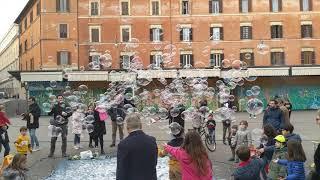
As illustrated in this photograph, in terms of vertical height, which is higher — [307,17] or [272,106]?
[307,17]

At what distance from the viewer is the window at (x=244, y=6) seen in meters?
47.3

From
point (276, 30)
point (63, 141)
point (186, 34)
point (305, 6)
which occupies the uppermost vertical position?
point (305, 6)

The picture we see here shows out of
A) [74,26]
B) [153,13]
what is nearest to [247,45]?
[153,13]

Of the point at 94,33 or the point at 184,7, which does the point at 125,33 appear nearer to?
the point at 94,33

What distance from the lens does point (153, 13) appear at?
47.6 metres

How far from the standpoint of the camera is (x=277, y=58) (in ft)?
154

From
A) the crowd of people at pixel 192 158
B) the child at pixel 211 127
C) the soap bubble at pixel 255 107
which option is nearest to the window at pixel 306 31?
the child at pixel 211 127

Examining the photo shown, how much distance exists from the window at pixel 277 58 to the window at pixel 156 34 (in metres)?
10.3

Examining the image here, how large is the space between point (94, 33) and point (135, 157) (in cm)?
4206

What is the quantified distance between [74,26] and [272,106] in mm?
36648

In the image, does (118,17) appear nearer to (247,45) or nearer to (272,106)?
(247,45)

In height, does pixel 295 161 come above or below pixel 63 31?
below

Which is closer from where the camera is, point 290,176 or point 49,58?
point 290,176

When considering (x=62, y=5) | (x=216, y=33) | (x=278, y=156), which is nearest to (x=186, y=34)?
(x=216, y=33)
